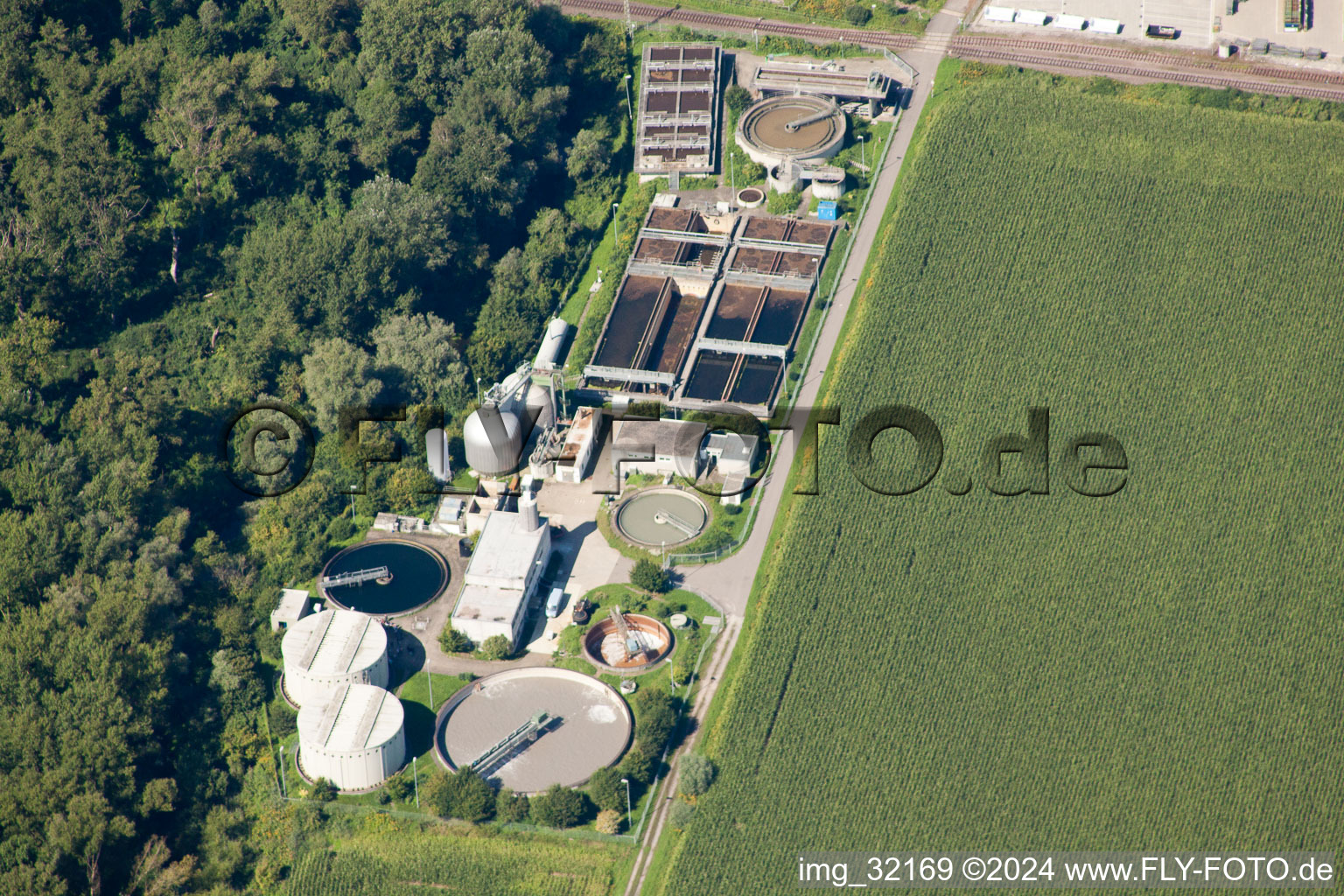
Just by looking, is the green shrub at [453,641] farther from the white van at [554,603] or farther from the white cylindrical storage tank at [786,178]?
the white cylindrical storage tank at [786,178]

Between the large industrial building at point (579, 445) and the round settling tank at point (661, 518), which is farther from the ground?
the large industrial building at point (579, 445)

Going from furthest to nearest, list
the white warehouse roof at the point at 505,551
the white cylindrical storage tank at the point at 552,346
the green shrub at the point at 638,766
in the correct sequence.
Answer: the white cylindrical storage tank at the point at 552,346, the white warehouse roof at the point at 505,551, the green shrub at the point at 638,766

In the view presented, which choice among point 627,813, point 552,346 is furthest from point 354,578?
point 627,813

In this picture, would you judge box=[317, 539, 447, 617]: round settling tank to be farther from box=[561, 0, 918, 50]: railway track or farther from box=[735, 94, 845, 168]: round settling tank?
box=[561, 0, 918, 50]: railway track

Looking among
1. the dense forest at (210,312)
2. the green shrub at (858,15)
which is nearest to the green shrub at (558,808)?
the dense forest at (210,312)

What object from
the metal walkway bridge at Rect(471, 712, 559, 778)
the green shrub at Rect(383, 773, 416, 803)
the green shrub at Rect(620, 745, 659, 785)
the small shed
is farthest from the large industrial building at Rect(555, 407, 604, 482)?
the green shrub at Rect(383, 773, 416, 803)

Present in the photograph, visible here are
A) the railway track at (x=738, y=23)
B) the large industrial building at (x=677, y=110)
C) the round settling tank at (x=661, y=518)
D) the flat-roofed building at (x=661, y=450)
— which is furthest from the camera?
the railway track at (x=738, y=23)

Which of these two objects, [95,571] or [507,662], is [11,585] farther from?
[507,662]
